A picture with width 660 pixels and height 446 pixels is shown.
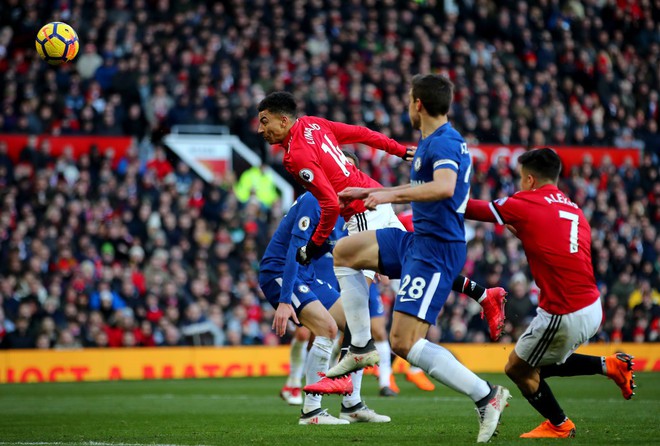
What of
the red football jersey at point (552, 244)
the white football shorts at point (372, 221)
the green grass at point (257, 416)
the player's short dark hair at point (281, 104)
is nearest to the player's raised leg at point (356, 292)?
the green grass at point (257, 416)

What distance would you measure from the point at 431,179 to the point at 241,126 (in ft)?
50.7

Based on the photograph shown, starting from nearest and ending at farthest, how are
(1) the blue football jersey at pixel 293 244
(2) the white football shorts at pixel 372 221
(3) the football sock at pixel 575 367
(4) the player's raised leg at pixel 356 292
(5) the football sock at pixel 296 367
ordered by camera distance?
(4) the player's raised leg at pixel 356 292 → (3) the football sock at pixel 575 367 → (1) the blue football jersey at pixel 293 244 → (2) the white football shorts at pixel 372 221 → (5) the football sock at pixel 296 367

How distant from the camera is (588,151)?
2586 centimetres

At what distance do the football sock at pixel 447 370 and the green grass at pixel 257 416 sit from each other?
0.51m

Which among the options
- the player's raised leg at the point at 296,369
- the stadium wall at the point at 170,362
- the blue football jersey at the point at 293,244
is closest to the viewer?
the blue football jersey at the point at 293,244

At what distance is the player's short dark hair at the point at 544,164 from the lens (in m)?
8.11

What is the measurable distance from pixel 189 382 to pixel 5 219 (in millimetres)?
4701

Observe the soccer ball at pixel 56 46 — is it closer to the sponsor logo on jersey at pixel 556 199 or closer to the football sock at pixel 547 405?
the sponsor logo on jersey at pixel 556 199

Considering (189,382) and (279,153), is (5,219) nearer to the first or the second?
(189,382)

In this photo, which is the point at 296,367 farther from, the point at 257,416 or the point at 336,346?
the point at 257,416

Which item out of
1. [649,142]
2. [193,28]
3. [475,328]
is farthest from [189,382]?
[649,142]

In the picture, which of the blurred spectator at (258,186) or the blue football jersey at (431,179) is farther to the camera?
the blurred spectator at (258,186)

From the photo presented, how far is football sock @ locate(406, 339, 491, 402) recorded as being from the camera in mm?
7270

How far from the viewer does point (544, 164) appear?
8.11 m
